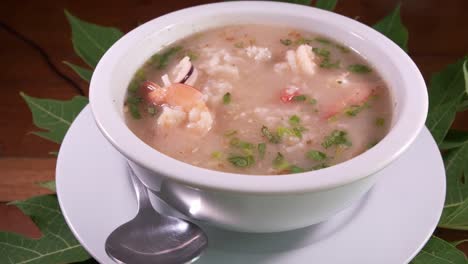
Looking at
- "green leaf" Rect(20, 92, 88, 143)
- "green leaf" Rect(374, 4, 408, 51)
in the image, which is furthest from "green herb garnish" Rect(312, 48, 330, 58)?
Result: "green leaf" Rect(20, 92, 88, 143)

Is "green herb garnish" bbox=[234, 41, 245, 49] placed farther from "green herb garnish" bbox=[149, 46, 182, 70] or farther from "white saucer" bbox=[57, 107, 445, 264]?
"white saucer" bbox=[57, 107, 445, 264]

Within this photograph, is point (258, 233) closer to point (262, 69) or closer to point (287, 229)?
point (287, 229)

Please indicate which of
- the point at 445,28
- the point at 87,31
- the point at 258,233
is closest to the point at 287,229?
the point at 258,233

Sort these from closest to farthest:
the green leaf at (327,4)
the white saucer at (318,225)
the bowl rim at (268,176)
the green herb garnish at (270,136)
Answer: the bowl rim at (268,176)
the white saucer at (318,225)
the green herb garnish at (270,136)
the green leaf at (327,4)

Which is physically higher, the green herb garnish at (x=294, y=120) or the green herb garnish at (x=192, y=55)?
the green herb garnish at (x=192, y=55)

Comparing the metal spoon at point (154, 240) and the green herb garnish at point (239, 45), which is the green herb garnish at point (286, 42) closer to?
the green herb garnish at point (239, 45)

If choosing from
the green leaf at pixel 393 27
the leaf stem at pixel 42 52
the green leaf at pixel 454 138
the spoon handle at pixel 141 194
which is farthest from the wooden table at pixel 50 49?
the spoon handle at pixel 141 194

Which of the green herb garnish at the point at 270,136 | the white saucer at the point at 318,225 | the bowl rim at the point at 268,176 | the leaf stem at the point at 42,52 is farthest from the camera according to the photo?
the leaf stem at the point at 42,52
